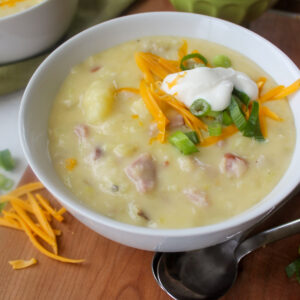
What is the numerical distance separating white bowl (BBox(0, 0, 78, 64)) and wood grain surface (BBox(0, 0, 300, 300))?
98 centimetres

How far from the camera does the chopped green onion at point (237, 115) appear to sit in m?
1.59

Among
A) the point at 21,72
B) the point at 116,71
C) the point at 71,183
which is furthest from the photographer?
the point at 21,72

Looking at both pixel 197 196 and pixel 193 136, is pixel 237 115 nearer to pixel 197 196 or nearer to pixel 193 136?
pixel 193 136

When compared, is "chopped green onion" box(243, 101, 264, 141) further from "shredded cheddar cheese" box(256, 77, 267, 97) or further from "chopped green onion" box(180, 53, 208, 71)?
"chopped green onion" box(180, 53, 208, 71)

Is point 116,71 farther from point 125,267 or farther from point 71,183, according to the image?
point 125,267

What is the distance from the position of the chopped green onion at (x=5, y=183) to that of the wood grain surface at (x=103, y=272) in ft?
0.90

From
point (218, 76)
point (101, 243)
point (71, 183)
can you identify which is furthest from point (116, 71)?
point (101, 243)

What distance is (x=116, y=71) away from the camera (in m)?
1.88

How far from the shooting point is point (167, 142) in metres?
1.60

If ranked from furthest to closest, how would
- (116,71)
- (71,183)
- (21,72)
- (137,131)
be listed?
(21,72) → (116,71) → (137,131) → (71,183)

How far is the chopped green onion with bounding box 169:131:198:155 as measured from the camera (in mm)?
1530

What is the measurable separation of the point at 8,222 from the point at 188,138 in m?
0.80

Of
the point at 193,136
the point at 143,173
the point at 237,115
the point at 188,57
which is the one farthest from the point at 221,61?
the point at 143,173

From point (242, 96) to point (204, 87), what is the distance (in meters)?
0.16
